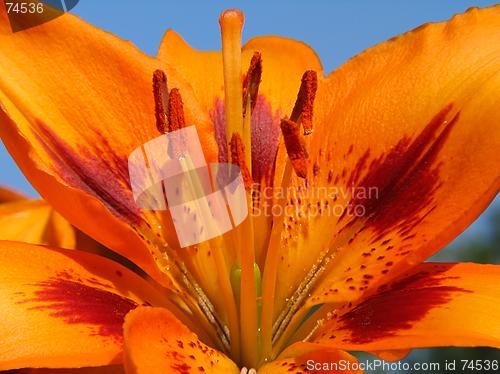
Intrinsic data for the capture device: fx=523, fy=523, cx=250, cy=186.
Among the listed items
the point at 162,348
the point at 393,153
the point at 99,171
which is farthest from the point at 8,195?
the point at 393,153

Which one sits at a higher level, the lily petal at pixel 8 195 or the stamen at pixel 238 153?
the stamen at pixel 238 153

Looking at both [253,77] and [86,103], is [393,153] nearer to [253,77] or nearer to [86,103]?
[253,77]

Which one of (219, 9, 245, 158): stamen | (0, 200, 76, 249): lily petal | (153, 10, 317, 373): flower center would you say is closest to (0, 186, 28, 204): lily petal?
(0, 200, 76, 249): lily petal

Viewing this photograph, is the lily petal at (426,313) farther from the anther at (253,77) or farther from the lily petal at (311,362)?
the anther at (253,77)

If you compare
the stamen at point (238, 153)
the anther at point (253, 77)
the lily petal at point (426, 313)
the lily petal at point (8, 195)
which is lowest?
the lily petal at point (426, 313)

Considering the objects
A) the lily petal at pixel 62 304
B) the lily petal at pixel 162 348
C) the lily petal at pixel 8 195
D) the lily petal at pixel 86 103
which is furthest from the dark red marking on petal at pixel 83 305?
the lily petal at pixel 8 195

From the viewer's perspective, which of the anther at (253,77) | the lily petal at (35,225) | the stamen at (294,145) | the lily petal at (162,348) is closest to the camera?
the lily petal at (162,348)
